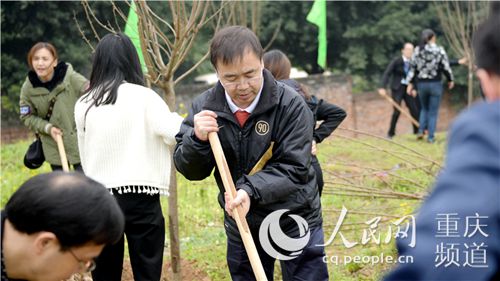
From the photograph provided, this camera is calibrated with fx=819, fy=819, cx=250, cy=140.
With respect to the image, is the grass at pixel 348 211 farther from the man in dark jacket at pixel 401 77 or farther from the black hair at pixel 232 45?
the man in dark jacket at pixel 401 77

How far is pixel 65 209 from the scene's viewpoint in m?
2.02

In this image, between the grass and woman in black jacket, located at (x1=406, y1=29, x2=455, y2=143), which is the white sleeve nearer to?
the grass

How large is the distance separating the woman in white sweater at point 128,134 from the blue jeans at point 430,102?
27.1 ft

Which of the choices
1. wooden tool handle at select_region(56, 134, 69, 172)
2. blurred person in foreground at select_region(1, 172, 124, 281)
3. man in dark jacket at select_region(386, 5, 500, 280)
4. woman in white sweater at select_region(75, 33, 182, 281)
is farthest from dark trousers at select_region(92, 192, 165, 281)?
man in dark jacket at select_region(386, 5, 500, 280)

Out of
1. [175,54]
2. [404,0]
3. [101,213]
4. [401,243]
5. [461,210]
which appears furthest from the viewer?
[404,0]

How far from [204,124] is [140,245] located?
4.25ft

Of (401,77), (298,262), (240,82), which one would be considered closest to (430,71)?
(401,77)

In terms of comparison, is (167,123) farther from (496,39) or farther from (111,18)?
(111,18)

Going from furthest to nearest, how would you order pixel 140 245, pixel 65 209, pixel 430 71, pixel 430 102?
pixel 430 102, pixel 430 71, pixel 140 245, pixel 65 209

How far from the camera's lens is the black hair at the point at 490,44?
1.44 m

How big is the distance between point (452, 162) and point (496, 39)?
0.23 m

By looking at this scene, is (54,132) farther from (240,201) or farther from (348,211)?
(240,201)

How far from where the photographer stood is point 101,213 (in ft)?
6.77

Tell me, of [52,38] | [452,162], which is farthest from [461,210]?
[52,38]
